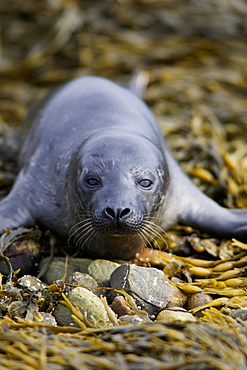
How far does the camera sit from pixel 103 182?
3.69 meters

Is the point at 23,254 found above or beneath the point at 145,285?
beneath

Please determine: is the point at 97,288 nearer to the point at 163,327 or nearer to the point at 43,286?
the point at 43,286

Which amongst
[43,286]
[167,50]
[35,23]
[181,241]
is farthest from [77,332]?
[35,23]

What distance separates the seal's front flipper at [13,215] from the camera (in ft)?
13.4

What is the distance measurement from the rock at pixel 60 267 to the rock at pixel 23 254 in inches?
2.8

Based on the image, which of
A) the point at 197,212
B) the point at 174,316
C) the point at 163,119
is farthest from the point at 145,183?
the point at 163,119

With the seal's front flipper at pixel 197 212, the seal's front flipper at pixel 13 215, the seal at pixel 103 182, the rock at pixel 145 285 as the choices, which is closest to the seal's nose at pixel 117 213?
the seal at pixel 103 182

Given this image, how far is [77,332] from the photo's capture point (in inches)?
111

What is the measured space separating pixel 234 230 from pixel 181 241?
39 centimetres

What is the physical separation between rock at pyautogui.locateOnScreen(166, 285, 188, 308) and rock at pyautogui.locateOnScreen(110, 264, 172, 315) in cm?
4

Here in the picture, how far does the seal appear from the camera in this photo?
367cm

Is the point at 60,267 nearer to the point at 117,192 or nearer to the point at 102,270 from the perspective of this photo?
the point at 102,270

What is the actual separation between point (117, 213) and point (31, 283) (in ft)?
2.12

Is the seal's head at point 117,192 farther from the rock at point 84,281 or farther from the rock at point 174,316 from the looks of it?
the rock at point 174,316
